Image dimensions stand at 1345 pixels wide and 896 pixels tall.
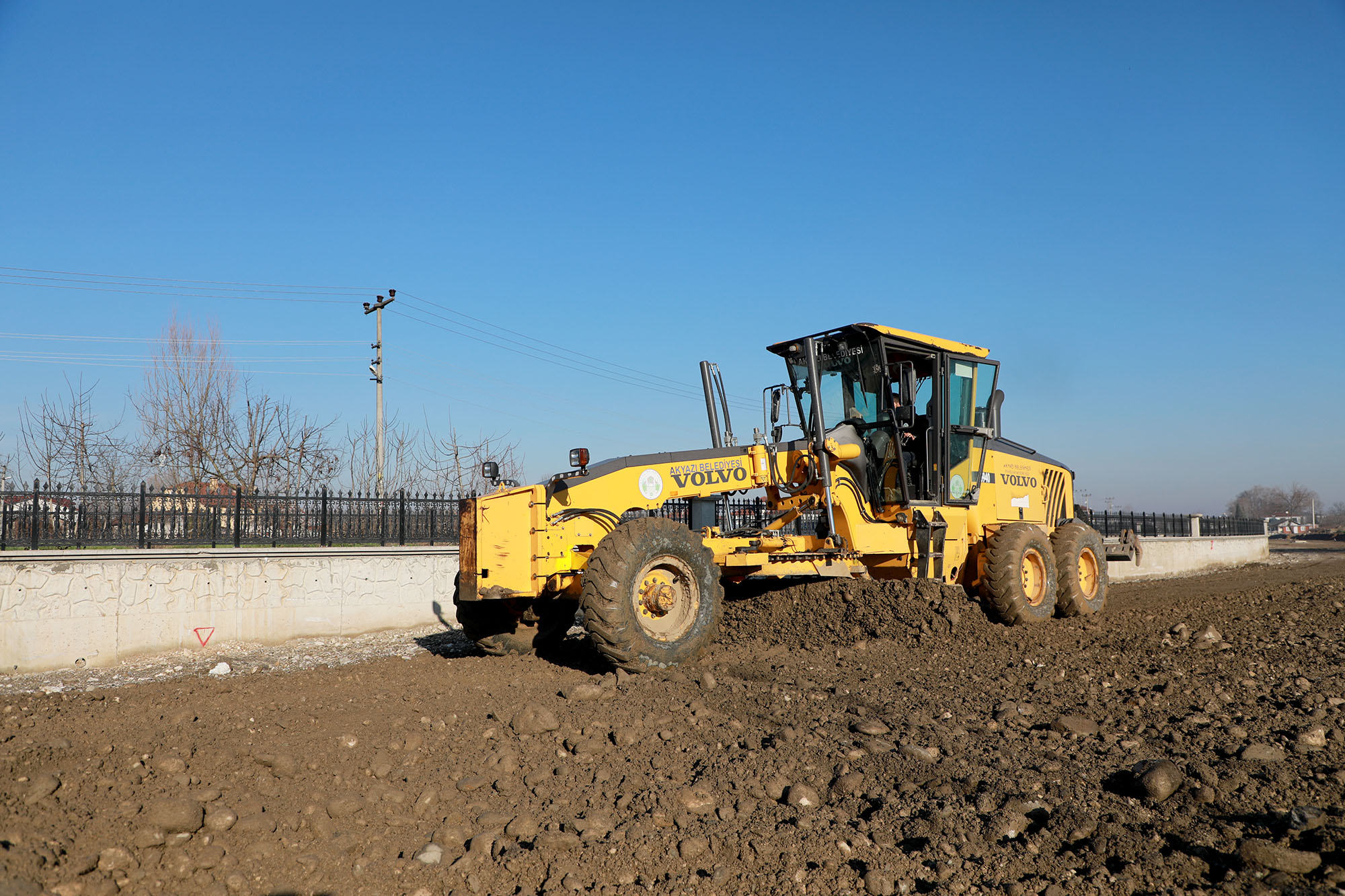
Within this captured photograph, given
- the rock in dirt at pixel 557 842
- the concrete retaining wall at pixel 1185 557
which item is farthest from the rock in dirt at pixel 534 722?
the concrete retaining wall at pixel 1185 557

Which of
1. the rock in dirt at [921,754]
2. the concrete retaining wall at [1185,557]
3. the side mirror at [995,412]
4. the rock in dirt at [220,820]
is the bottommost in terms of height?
the concrete retaining wall at [1185,557]

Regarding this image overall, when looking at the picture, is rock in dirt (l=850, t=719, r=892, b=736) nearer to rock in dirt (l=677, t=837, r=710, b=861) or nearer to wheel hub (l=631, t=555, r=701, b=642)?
rock in dirt (l=677, t=837, r=710, b=861)

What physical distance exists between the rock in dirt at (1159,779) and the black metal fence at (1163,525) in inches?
673

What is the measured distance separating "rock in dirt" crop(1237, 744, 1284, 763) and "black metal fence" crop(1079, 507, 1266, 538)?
1646cm

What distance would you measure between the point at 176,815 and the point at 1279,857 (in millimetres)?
4239

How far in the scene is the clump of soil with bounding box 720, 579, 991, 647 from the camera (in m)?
7.82

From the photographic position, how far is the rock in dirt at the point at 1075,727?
4.82 m

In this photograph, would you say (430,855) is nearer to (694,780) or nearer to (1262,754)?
(694,780)

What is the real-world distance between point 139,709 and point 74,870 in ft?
7.51

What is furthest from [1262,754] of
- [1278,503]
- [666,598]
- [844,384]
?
[1278,503]

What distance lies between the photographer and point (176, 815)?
12.1 feet

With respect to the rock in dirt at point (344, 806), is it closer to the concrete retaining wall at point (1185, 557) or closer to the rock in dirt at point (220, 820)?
the rock in dirt at point (220, 820)

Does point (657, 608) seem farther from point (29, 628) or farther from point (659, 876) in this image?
point (29, 628)

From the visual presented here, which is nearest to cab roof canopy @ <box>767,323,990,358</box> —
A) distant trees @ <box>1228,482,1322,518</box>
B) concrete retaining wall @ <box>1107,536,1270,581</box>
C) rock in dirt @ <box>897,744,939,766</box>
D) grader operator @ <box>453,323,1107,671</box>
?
grader operator @ <box>453,323,1107,671</box>
